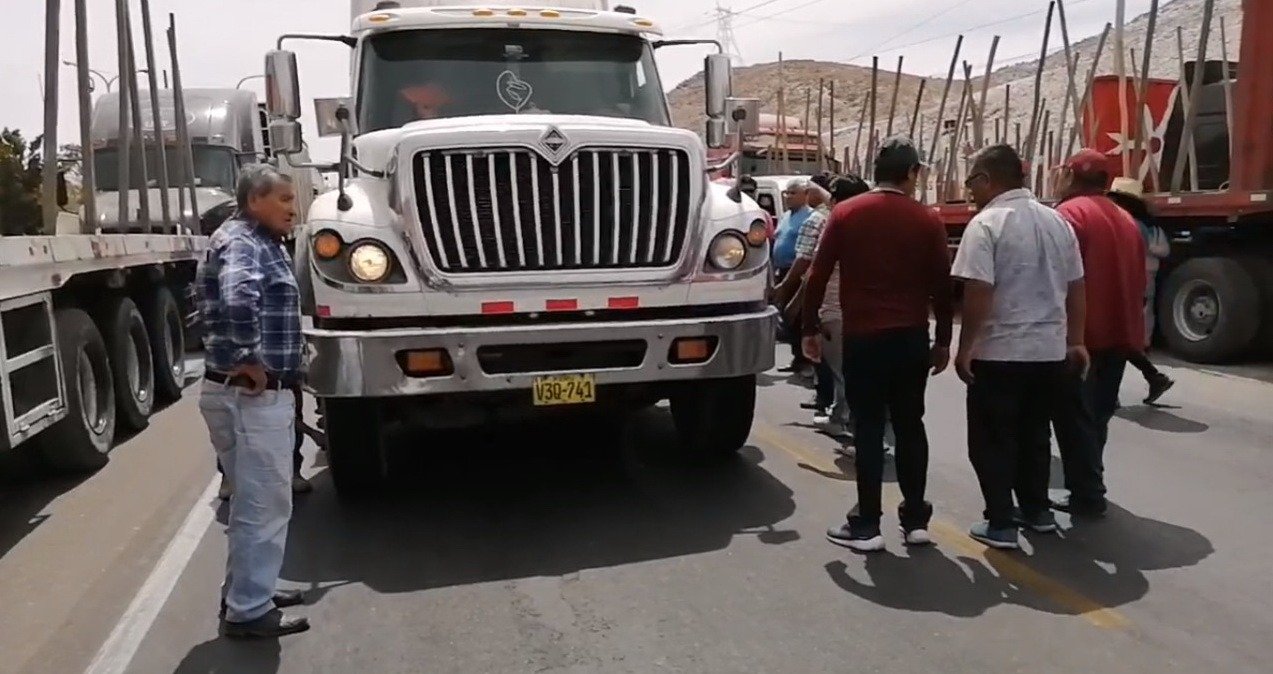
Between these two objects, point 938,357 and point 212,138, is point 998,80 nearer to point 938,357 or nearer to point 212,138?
point 212,138

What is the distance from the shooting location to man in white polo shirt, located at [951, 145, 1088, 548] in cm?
507

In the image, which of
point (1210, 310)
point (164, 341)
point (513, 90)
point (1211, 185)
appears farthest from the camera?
point (1211, 185)

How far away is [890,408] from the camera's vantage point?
5312mm

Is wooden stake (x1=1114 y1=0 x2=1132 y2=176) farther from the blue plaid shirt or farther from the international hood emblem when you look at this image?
the blue plaid shirt

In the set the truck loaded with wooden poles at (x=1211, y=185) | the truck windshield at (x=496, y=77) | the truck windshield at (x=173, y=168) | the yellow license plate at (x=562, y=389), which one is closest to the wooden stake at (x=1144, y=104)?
the truck loaded with wooden poles at (x=1211, y=185)

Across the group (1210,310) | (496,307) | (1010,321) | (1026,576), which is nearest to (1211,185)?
(1210,310)

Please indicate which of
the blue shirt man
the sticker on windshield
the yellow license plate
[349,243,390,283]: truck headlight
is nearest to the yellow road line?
the yellow license plate

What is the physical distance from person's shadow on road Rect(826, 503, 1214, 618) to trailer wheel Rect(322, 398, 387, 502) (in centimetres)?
239

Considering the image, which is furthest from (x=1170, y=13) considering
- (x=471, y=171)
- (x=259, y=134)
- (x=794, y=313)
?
(x=471, y=171)

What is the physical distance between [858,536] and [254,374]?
2.76m

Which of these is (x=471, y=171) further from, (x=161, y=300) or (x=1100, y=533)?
(x=161, y=300)

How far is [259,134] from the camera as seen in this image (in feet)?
55.9

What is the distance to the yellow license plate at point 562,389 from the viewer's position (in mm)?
5660

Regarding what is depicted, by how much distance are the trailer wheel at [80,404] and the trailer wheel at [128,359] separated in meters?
0.62
